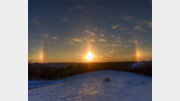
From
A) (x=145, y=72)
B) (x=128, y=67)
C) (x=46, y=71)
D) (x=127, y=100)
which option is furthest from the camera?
(x=46, y=71)

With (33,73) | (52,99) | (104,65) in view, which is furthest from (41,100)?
(104,65)

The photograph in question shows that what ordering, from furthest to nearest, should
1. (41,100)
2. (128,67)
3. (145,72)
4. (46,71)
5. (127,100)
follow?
1. (46,71)
2. (128,67)
3. (145,72)
4. (41,100)
5. (127,100)

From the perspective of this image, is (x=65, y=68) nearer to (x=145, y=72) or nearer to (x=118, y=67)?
(x=118, y=67)

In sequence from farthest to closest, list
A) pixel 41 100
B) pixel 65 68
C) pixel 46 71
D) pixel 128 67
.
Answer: pixel 65 68
pixel 46 71
pixel 128 67
pixel 41 100

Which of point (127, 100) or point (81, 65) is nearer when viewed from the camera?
point (127, 100)

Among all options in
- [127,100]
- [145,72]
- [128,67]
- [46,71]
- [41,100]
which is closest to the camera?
[127,100]

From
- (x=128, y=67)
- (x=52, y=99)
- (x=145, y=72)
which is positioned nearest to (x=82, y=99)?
(x=52, y=99)

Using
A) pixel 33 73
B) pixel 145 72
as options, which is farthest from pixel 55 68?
pixel 145 72

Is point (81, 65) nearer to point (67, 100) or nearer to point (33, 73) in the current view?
point (33, 73)

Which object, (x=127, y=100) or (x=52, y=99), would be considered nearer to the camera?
(x=127, y=100)
